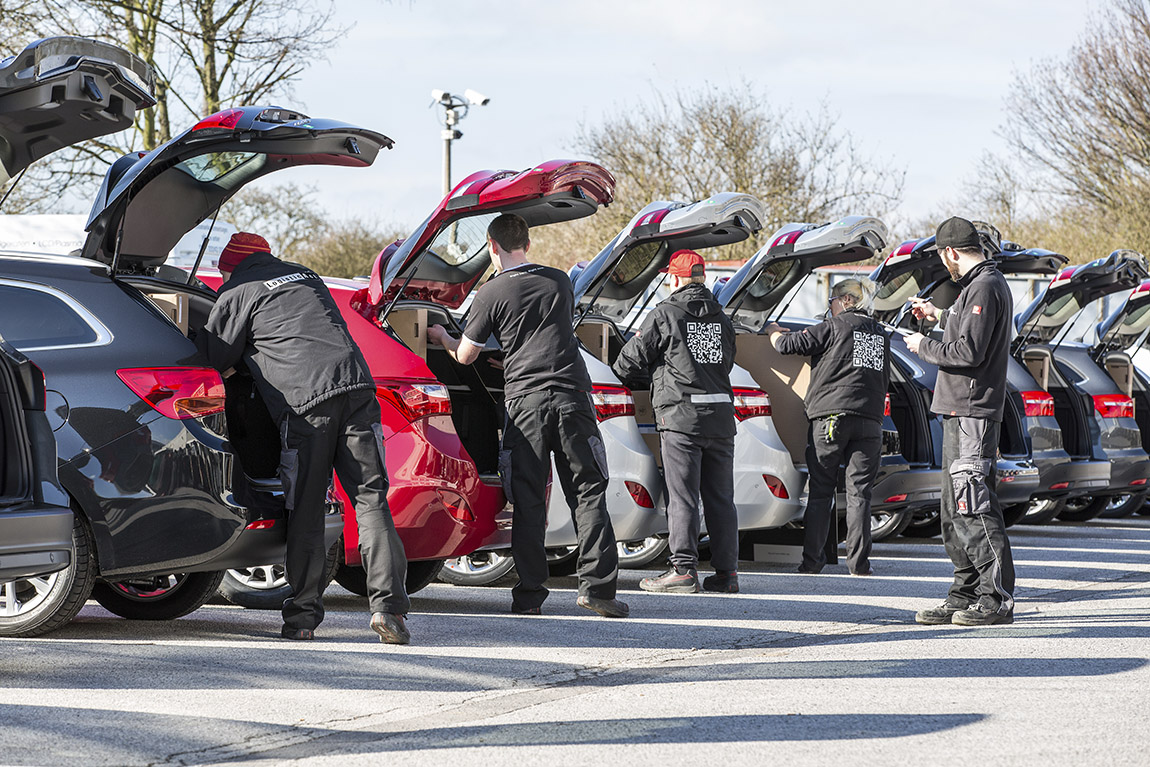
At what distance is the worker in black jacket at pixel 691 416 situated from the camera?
8.68 m

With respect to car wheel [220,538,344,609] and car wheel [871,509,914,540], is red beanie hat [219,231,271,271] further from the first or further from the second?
car wheel [871,509,914,540]

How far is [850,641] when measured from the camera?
23.0 ft

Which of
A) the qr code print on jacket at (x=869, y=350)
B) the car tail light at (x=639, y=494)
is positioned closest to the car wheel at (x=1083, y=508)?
the qr code print on jacket at (x=869, y=350)

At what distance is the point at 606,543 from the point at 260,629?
5.64 feet

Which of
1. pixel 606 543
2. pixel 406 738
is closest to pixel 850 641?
pixel 606 543

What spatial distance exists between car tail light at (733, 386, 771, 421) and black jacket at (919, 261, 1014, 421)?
1.88 meters

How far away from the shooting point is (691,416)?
8711 millimetres

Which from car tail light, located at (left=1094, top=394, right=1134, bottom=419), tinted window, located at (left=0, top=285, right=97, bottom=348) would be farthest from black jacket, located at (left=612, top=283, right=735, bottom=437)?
car tail light, located at (left=1094, top=394, right=1134, bottom=419)

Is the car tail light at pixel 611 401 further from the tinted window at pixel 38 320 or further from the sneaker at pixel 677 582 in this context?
the tinted window at pixel 38 320

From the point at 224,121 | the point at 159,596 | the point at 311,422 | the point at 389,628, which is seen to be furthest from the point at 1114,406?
the point at 224,121

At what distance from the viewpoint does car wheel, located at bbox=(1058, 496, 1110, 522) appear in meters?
15.6

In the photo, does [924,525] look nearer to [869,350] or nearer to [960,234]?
[869,350]

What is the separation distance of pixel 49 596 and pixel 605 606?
104 inches

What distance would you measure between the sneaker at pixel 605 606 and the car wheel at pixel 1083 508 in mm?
9200
